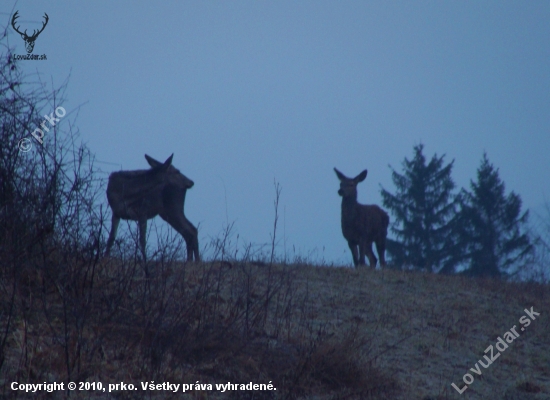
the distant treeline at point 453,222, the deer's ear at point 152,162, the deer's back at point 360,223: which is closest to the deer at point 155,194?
the deer's ear at point 152,162

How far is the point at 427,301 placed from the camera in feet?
36.2

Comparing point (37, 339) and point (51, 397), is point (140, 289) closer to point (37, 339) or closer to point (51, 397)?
point (37, 339)

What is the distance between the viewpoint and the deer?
12.1 metres

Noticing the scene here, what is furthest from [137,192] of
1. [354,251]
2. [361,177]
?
[361,177]

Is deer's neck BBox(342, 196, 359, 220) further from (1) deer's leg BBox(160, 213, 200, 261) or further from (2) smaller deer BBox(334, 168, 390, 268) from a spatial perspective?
(1) deer's leg BBox(160, 213, 200, 261)

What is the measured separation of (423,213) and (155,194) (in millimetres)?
30788

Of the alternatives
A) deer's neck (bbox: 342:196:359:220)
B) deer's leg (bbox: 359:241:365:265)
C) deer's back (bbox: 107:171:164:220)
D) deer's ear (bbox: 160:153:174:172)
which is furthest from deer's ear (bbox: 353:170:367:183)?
deer's back (bbox: 107:171:164:220)

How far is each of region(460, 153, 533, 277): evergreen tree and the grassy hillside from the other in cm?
3104

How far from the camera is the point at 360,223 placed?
17438 millimetres

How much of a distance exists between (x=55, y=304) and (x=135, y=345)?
0.84m

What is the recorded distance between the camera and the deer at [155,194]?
39.7 ft

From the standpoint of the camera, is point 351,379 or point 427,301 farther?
point 427,301

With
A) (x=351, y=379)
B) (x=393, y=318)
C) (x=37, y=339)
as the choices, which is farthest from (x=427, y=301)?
(x=37, y=339)

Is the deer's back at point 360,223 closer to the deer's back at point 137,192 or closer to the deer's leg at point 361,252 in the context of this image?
the deer's leg at point 361,252
